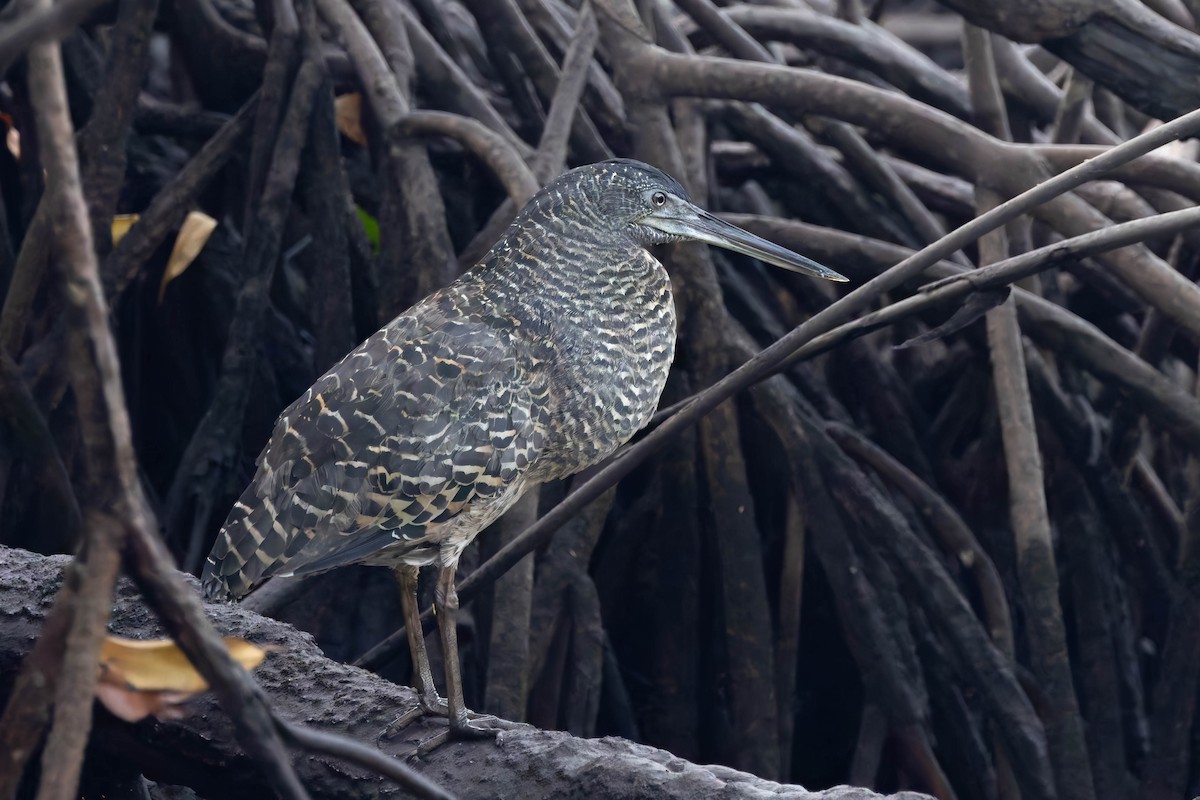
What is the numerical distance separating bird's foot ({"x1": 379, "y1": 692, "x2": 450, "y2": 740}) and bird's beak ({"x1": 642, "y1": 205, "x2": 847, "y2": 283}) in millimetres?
1037

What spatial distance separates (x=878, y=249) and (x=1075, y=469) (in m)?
0.88

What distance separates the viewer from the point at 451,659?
2.17 metres

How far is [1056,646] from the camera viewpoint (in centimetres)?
317

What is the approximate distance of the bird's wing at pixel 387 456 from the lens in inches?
85.1

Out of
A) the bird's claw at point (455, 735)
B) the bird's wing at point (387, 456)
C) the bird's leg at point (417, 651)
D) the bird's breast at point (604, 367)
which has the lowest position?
the bird's claw at point (455, 735)

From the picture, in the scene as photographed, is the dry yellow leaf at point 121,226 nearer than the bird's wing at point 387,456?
No

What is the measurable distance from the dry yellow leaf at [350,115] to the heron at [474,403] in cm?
156

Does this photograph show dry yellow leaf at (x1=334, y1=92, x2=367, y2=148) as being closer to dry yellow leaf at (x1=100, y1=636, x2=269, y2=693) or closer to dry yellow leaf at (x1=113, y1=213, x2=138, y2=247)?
dry yellow leaf at (x1=113, y1=213, x2=138, y2=247)

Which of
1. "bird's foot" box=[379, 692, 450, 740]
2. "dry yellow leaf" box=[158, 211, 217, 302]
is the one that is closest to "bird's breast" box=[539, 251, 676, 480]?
"bird's foot" box=[379, 692, 450, 740]

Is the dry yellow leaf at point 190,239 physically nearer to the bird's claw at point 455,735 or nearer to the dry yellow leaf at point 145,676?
the bird's claw at point 455,735

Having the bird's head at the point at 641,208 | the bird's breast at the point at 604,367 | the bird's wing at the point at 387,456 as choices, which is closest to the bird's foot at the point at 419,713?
the bird's wing at the point at 387,456

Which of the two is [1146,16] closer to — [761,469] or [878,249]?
[878,249]

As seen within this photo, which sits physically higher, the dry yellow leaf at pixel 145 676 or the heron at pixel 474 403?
the heron at pixel 474 403

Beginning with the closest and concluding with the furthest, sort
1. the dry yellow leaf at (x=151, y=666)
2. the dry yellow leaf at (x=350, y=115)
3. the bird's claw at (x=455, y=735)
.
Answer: the dry yellow leaf at (x=151, y=666) → the bird's claw at (x=455, y=735) → the dry yellow leaf at (x=350, y=115)
